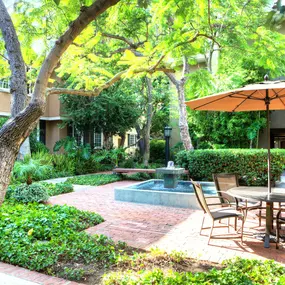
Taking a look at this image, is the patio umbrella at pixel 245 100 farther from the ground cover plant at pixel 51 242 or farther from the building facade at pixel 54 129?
the building facade at pixel 54 129

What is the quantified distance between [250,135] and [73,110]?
9.74 meters

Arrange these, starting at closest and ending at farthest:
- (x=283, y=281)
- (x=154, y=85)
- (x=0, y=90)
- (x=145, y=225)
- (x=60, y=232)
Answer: (x=283, y=281), (x=60, y=232), (x=145, y=225), (x=0, y=90), (x=154, y=85)

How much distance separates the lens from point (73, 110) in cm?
1614

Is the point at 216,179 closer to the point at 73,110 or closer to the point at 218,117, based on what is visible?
the point at 218,117

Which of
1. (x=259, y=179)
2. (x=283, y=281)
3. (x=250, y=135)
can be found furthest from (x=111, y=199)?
(x=250, y=135)

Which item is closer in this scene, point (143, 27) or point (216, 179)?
point (216, 179)

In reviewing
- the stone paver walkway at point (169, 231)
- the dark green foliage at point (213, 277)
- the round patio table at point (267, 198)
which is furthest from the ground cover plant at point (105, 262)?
the round patio table at point (267, 198)

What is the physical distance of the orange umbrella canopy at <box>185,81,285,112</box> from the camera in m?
5.21

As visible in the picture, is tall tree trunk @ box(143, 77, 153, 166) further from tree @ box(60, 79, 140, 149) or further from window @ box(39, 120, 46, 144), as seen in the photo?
window @ box(39, 120, 46, 144)

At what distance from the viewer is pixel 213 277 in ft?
10.6

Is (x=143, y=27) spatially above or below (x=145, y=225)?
above

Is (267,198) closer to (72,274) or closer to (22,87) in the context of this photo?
(72,274)

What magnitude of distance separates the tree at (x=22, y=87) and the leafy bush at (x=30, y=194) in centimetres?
413

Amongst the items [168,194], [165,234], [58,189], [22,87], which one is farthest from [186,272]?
[58,189]
